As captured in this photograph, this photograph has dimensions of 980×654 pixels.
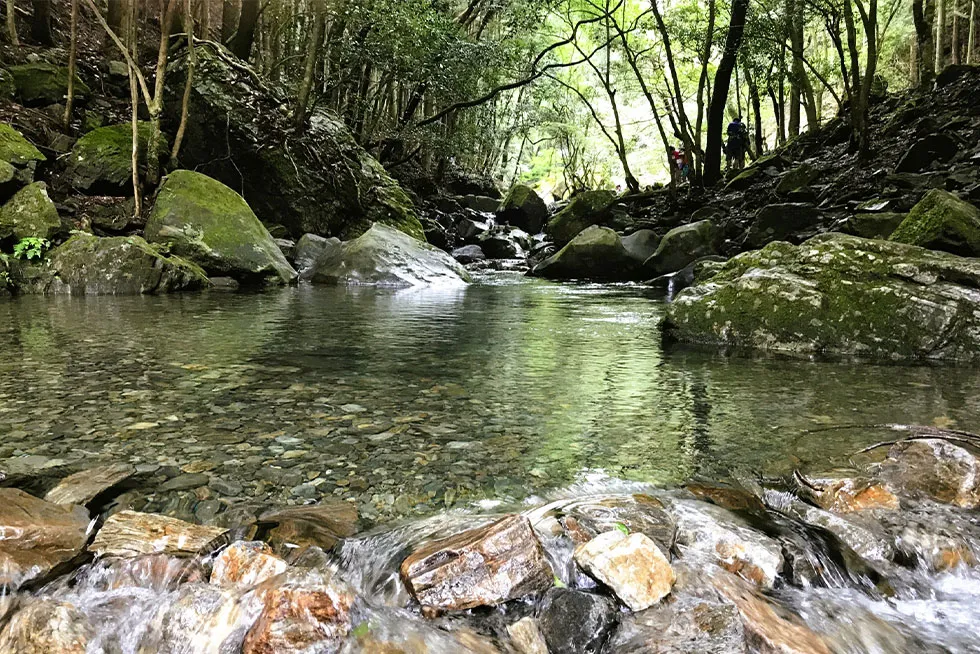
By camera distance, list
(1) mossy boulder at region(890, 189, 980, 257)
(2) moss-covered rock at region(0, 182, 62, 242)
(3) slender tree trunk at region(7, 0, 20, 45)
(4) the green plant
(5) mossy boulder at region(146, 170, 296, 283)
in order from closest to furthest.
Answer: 1. (1) mossy boulder at region(890, 189, 980, 257)
2. (4) the green plant
3. (2) moss-covered rock at region(0, 182, 62, 242)
4. (5) mossy boulder at region(146, 170, 296, 283)
5. (3) slender tree trunk at region(7, 0, 20, 45)

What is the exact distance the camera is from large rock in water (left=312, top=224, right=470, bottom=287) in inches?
444

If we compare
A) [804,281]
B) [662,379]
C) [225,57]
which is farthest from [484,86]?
[662,379]

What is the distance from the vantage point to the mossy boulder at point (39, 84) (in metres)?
11.2

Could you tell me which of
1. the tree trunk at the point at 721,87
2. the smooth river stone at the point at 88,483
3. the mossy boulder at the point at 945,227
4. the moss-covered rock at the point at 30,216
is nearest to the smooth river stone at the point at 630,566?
the smooth river stone at the point at 88,483

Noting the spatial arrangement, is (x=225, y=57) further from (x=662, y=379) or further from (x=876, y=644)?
(x=876, y=644)

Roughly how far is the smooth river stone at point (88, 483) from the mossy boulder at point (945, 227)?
278 inches

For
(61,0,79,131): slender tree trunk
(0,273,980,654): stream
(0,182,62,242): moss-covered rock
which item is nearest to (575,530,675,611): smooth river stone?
(0,273,980,654): stream

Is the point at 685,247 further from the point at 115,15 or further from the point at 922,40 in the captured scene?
the point at 115,15

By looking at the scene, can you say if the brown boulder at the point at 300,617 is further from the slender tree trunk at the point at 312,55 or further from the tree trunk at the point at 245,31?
the tree trunk at the point at 245,31

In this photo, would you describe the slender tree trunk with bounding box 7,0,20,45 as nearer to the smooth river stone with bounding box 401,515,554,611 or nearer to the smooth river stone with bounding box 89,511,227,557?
the smooth river stone with bounding box 89,511,227,557

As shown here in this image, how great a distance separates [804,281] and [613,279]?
29.3 ft

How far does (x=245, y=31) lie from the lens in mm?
15016

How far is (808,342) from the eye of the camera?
4727 millimetres

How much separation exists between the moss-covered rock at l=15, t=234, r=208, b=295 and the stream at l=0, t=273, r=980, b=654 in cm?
373
